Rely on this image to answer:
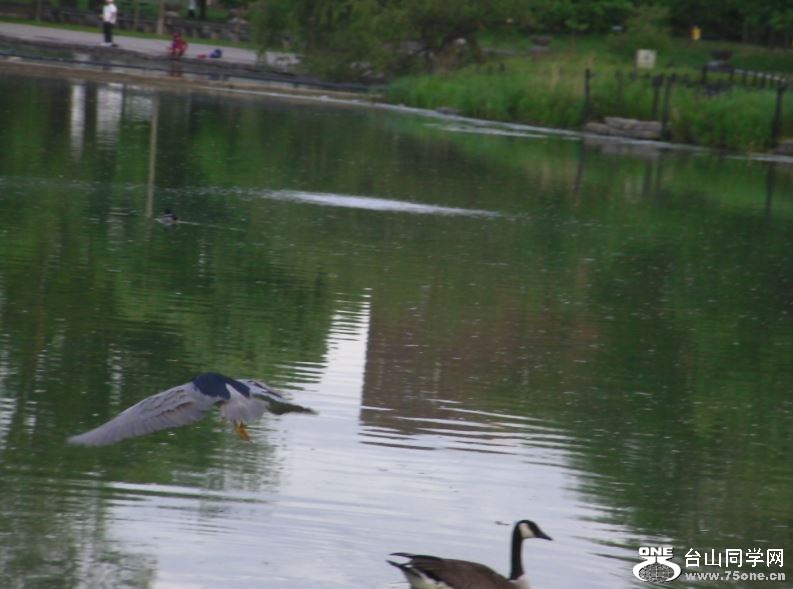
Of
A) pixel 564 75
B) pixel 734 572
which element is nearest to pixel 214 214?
pixel 734 572

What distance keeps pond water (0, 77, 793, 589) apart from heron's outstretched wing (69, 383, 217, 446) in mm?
662

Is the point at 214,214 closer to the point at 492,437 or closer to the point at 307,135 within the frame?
the point at 492,437

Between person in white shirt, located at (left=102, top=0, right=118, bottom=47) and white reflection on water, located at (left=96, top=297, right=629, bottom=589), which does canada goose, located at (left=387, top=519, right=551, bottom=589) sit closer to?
white reflection on water, located at (left=96, top=297, right=629, bottom=589)

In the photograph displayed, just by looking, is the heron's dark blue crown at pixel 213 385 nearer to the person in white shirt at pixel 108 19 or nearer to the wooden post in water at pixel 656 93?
the wooden post in water at pixel 656 93

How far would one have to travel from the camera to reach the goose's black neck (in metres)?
7.94

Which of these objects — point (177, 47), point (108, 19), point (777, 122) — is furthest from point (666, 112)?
point (108, 19)

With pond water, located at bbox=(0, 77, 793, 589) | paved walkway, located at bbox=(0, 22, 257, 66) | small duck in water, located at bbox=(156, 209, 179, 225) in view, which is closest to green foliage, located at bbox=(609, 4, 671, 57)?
paved walkway, located at bbox=(0, 22, 257, 66)

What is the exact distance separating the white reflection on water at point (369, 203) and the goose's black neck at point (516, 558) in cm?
1641

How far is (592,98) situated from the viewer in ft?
159

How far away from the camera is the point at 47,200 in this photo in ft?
72.6

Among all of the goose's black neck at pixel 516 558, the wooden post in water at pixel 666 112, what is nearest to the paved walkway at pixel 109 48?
the wooden post in water at pixel 666 112

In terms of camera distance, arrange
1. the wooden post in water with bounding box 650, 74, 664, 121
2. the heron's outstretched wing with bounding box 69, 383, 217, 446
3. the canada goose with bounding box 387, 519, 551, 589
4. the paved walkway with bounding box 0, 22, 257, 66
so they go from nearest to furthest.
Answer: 1. the canada goose with bounding box 387, 519, 551, 589
2. the heron's outstretched wing with bounding box 69, 383, 217, 446
3. the wooden post in water with bounding box 650, 74, 664, 121
4. the paved walkway with bounding box 0, 22, 257, 66

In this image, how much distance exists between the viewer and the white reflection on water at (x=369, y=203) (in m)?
24.7

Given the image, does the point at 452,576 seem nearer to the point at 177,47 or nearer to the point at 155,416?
the point at 155,416
